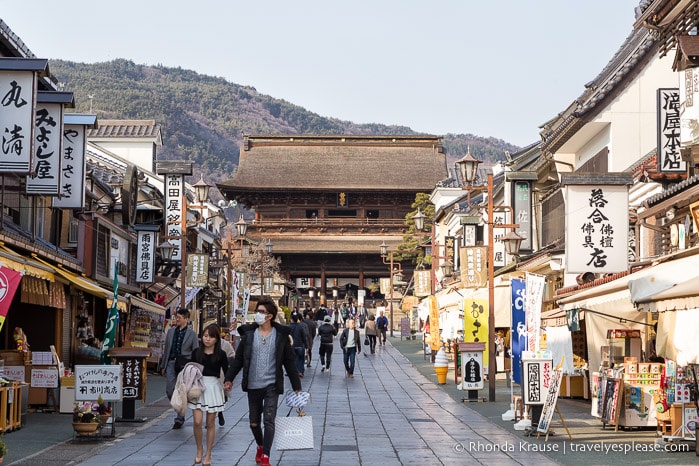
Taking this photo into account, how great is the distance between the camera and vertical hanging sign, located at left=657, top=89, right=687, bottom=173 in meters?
17.5

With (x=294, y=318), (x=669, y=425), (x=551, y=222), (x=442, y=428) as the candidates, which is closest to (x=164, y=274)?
(x=294, y=318)

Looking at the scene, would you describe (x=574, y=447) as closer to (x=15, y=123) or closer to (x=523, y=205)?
(x=15, y=123)

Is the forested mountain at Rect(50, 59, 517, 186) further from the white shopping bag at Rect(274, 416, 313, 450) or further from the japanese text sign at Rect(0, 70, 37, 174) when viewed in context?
the white shopping bag at Rect(274, 416, 313, 450)

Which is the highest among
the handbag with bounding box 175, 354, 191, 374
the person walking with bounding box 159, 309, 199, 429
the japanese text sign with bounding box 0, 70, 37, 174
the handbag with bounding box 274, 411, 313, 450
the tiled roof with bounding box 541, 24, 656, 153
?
the tiled roof with bounding box 541, 24, 656, 153

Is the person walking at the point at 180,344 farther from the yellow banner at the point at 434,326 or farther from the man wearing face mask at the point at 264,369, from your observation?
the yellow banner at the point at 434,326

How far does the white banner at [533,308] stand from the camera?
51.5 feet

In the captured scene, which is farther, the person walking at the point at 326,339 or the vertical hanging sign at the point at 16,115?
the person walking at the point at 326,339

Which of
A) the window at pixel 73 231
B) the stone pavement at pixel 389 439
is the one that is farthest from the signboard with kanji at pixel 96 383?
the window at pixel 73 231

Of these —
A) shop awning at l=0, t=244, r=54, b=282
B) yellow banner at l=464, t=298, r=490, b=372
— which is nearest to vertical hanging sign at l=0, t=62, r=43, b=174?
shop awning at l=0, t=244, r=54, b=282

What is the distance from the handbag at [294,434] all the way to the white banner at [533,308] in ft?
19.1

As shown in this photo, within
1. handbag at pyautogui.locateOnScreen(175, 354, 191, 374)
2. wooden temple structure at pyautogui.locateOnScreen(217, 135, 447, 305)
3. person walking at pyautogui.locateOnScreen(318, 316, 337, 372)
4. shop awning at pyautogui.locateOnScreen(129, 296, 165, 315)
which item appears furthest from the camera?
wooden temple structure at pyautogui.locateOnScreen(217, 135, 447, 305)

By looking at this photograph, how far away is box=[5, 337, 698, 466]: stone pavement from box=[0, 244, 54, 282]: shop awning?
227cm

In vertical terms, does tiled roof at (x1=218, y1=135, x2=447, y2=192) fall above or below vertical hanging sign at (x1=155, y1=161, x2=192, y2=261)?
above

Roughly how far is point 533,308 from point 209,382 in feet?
21.1
